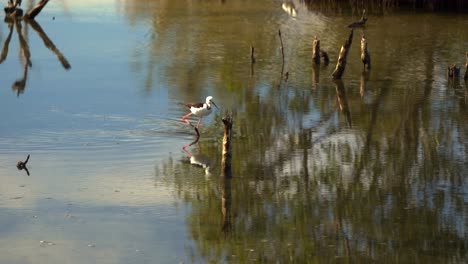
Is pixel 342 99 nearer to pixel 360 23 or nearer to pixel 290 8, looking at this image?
pixel 360 23

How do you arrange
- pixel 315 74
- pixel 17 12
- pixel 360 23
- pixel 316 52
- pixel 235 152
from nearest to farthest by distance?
pixel 235 152, pixel 315 74, pixel 316 52, pixel 360 23, pixel 17 12

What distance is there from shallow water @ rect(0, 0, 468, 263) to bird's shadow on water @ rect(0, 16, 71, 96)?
0.18m

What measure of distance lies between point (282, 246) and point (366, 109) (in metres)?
7.76

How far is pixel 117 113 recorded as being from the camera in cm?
1805

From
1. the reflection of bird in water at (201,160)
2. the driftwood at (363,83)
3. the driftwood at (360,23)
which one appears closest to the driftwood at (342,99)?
the driftwood at (363,83)

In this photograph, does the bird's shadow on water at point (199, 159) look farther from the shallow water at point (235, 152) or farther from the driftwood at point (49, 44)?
the driftwood at point (49, 44)

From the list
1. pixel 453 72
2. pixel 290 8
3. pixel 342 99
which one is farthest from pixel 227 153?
pixel 290 8

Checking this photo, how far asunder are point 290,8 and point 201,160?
1904 cm

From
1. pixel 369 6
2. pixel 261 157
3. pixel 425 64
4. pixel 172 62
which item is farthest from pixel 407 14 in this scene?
pixel 261 157

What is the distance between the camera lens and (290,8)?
109 ft

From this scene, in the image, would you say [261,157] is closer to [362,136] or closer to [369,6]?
[362,136]

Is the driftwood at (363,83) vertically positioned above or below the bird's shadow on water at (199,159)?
below

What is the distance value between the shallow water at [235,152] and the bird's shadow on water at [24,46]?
18 centimetres

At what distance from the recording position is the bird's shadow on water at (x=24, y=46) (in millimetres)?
21359
